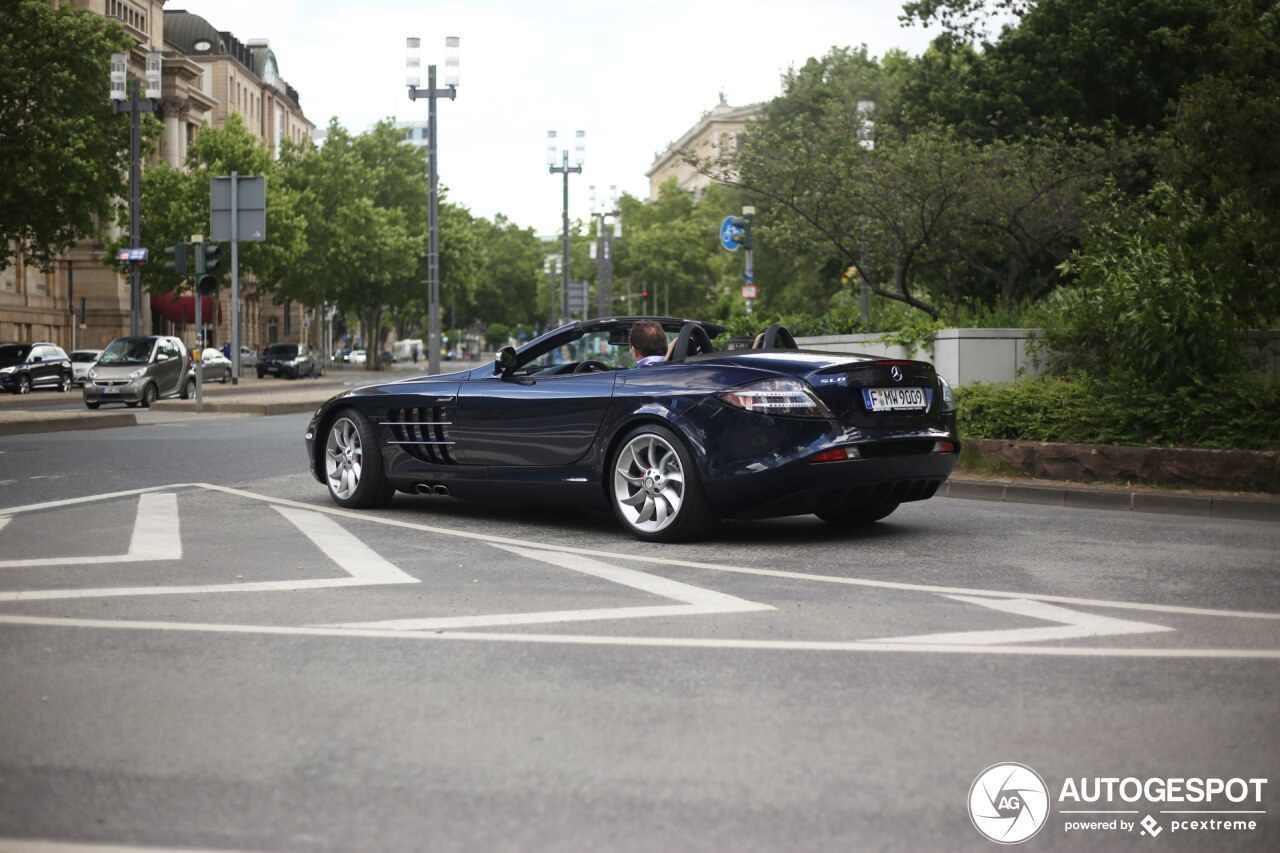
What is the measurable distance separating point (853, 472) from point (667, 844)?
211 inches

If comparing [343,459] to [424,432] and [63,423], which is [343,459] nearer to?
[424,432]

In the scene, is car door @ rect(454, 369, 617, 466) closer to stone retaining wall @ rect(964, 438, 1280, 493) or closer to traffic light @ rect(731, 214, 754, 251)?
stone retaining wall @ rect(964, 438, 1280, 493)

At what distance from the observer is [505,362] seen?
9781 mm

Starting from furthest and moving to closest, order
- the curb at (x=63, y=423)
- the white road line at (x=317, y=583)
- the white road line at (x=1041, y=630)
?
1. the curb at (x=63, y=423)
2. the white road line at (x=317, y=583)
3. the white road line at (x=1041, y=630)

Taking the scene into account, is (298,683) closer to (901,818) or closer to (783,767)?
(783,767)

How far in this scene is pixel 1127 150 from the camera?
25.3m

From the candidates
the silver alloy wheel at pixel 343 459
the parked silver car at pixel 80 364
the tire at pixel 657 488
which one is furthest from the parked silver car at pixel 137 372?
the tire at pixel 657 488

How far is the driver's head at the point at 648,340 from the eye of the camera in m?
9.73

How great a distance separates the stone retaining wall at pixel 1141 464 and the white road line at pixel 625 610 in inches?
229

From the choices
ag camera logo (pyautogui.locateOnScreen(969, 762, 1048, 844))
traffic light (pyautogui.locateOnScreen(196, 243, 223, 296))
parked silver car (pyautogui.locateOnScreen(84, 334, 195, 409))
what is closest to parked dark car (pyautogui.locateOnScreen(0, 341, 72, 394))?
parked silver car (pyautogui.locateOnScreen(84, 334, 195, 409))

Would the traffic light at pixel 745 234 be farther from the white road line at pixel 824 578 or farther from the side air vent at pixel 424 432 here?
the white road line at pixel 824 578

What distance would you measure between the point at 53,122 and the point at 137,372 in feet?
38.7

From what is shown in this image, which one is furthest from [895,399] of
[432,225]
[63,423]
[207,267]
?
[432,225]

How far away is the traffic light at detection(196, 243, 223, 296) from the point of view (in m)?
28.9
